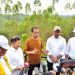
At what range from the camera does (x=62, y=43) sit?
19.1 feet

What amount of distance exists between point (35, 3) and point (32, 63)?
10981 millimetres

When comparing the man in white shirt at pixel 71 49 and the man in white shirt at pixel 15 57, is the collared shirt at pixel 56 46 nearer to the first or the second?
the man in white shirt at pixel 71 49

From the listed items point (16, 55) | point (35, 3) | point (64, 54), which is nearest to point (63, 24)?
point (35, 3)

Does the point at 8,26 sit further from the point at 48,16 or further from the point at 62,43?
the point at 62,43

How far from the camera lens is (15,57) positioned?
477cm

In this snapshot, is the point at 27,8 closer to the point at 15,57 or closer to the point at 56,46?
the point at 56,46

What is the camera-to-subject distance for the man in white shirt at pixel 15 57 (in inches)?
187

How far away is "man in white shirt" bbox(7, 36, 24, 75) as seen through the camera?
4.76 m

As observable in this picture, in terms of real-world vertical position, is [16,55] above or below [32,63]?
above

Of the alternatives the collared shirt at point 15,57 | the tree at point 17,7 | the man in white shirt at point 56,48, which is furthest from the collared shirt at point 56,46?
the tree at point 17,7

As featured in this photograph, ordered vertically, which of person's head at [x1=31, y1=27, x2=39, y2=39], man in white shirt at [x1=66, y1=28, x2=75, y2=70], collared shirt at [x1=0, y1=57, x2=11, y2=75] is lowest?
man in white shirt at [x1=66, y1=28, x2=75, y2=70]

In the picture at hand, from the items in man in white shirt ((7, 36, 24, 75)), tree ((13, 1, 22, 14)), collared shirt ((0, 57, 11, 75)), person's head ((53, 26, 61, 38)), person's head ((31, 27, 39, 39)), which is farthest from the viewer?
tree ((13, 1, 22, 14))

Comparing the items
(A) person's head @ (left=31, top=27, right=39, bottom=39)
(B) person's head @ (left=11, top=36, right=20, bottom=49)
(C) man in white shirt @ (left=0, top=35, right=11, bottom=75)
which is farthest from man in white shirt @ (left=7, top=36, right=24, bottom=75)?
(C) man in white shirt @ (left=0, top=35, right=11, bottom=75)

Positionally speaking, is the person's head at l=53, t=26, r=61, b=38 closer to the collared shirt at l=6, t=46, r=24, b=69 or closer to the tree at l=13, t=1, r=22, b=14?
the collared shirt at l=6, t=46, r=24, b=69
